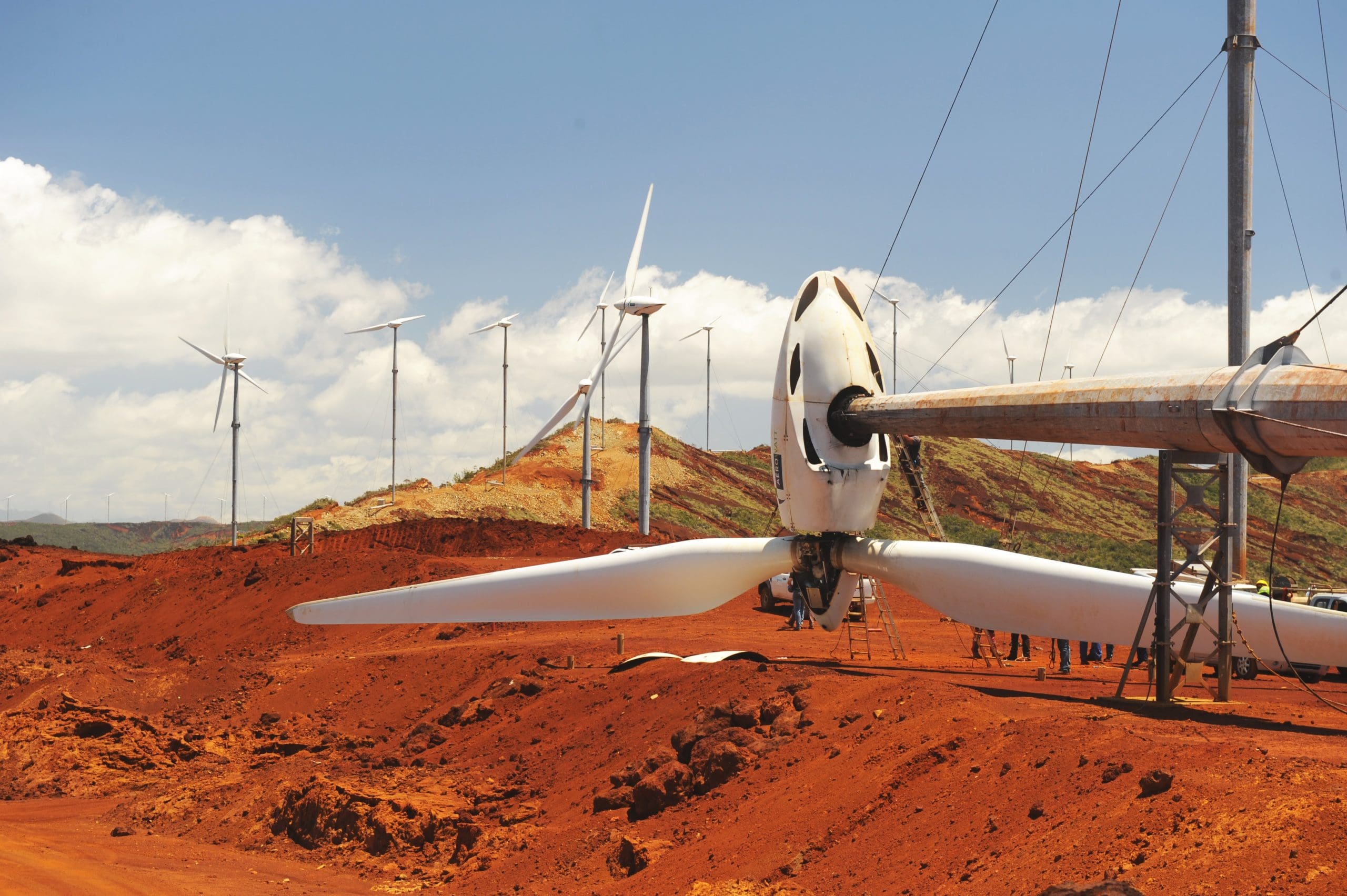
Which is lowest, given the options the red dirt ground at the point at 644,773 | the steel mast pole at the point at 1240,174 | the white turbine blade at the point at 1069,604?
the red dirt ground at the point at 644,773

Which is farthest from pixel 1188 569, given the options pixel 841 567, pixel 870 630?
pixel 870 630

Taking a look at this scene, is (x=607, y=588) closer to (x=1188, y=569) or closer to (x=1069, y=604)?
(x=1069, y=604)

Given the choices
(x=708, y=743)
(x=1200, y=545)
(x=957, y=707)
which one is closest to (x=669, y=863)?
(x=708, y=743)

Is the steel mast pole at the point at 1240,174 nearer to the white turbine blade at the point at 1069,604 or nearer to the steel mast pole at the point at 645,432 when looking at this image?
the white turbine blade at the point at 1069,604

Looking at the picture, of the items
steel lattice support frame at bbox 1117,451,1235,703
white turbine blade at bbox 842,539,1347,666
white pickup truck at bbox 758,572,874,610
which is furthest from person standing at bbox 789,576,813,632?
steel lattice support frame at bbox 1117,451,1235,703

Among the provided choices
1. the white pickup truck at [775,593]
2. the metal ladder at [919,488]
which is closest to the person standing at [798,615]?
the white pickup truck at [775,593]

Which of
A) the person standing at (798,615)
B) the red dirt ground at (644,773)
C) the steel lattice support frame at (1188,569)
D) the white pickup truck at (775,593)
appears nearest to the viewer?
the red dirt ground at (644,773)
